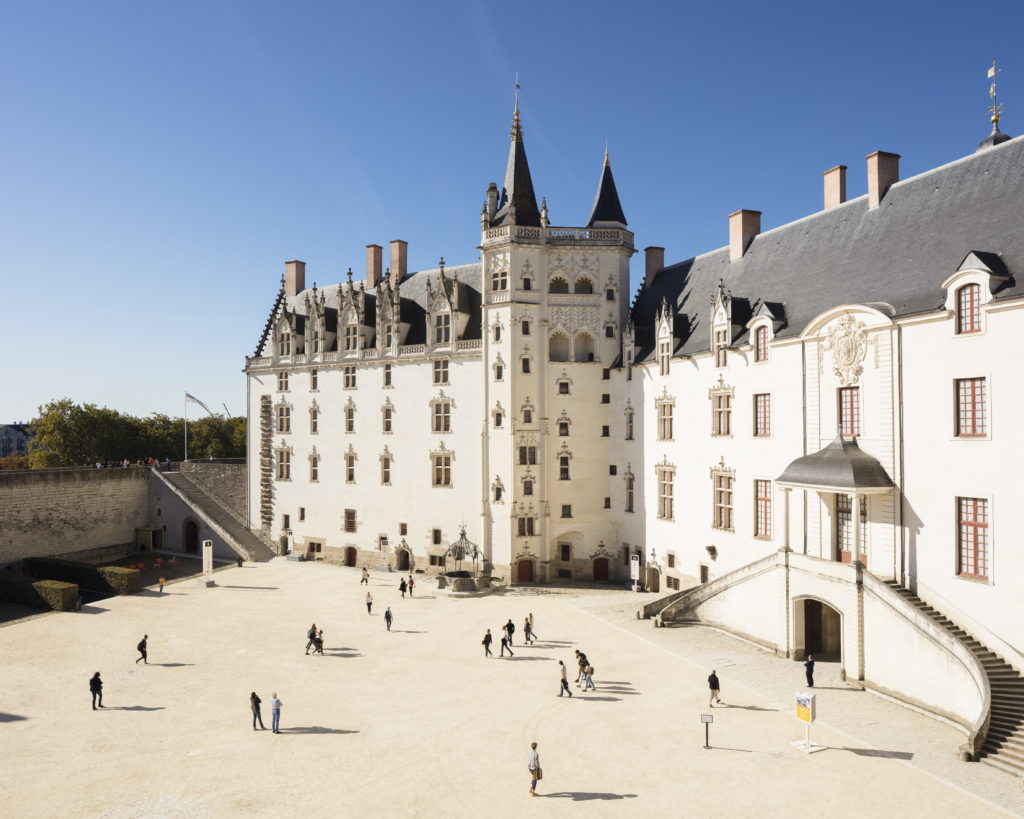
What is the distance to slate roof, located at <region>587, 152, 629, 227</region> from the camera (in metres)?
42.2

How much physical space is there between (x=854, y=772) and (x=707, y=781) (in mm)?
3616

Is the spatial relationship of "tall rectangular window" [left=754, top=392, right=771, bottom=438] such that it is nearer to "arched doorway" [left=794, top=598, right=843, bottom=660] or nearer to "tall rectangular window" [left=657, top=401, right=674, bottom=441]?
"tall rectangular window" [left=657, top=401, right=674, bottom=441]

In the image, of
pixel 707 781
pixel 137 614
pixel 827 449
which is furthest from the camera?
pixel 137 614

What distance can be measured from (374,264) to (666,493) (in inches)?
1076

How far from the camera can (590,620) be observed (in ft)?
105

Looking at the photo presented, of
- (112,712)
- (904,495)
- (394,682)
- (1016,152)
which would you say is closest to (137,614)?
(112,712)

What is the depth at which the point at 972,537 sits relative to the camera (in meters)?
21.8

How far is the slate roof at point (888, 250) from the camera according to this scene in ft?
79.0

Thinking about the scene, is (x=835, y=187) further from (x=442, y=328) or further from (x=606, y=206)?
(x=442, y=328)

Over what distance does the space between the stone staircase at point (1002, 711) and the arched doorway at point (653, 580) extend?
676 inches

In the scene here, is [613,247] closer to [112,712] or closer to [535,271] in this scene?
[535,271]

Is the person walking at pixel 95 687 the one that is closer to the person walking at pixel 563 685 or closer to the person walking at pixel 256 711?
the person walking at pixel 256 711

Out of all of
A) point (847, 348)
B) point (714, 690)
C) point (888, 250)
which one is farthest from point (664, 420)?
point (714, 690)

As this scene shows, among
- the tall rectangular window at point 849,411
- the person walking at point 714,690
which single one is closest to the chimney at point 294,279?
the tall rectangular window at point 849,411
